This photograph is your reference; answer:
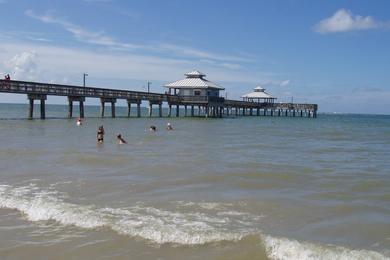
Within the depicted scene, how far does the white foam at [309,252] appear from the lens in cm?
667

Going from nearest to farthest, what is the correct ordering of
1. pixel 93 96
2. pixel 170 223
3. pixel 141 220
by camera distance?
pixel 170 223
pixel 141 220
pixel 93 96

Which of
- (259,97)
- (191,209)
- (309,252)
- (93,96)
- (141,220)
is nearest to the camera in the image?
(309,252)

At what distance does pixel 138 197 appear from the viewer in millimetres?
10523

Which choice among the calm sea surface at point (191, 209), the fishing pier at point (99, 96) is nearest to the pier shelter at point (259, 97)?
the fishing pier at point (99, 96)

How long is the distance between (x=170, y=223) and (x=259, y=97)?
3377 inches

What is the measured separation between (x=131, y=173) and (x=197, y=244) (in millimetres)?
7297

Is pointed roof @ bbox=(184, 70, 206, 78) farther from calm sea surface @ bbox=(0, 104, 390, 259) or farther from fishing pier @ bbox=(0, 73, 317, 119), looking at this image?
calm sea surface @ bbox=(0, 104, 390, 259)

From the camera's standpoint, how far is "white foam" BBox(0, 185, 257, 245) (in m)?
7.55

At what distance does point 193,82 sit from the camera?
65000 millimetres

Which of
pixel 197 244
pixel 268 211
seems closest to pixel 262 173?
pixel 268 211

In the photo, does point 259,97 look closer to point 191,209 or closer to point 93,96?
point 93,96

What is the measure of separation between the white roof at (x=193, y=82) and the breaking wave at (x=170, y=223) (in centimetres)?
5401

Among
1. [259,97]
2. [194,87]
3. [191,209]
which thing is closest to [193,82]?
[194,87]

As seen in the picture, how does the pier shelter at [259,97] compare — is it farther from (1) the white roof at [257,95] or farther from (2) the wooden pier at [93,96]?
(2) the wooden pier at [93,96]
